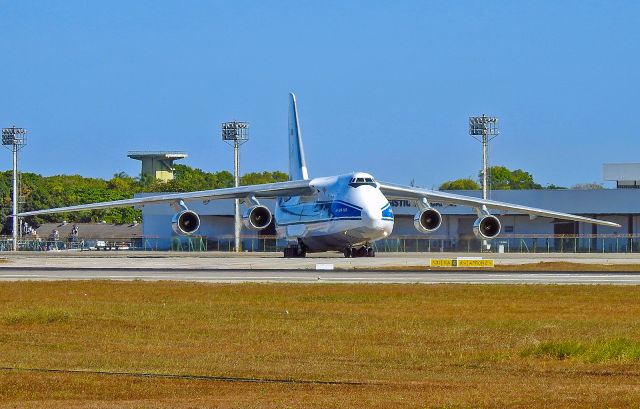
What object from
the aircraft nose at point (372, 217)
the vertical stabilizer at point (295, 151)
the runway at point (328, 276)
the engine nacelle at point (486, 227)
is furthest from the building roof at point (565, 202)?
the runway at point (328, 276)

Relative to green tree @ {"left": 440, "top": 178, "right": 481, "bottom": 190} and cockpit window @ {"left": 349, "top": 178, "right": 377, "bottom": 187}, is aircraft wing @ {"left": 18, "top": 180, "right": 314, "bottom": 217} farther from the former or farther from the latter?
green tree @ {"left": 440, "top": 178, "right": 481, "bottom": 190}

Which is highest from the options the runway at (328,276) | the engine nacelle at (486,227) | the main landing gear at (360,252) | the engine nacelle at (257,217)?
the engine nacelle at (257,217)

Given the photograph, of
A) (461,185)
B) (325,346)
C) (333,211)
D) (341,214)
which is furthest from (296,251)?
(461,185)

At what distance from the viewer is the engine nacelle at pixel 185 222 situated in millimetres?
56125

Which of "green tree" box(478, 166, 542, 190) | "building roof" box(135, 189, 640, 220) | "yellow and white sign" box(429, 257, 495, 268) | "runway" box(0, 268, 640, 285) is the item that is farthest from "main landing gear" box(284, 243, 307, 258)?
"green tree" box(478, 166, 542, 190)

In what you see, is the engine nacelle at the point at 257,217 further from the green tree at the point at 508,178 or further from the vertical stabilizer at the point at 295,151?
the green tree at the point at 508,178

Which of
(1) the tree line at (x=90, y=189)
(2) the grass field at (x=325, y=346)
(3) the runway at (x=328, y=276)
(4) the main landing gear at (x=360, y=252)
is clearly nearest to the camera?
(2) the grass field at (x=325, y=346)

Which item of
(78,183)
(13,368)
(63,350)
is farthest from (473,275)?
(78,183)

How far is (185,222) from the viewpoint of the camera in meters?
56.3

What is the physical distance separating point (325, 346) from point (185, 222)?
37761 millimetres

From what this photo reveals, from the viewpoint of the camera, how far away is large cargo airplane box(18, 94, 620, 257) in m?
53.8

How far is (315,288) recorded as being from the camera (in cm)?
3177

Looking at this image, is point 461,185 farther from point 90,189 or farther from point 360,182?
point 360,182

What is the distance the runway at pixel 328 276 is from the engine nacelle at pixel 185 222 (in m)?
12.6
